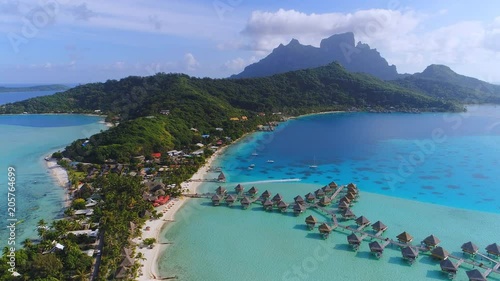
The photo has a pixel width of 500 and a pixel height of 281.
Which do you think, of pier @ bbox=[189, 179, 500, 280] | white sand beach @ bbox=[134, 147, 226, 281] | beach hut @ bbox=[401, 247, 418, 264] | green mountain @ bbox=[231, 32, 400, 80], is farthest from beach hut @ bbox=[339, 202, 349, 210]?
green mountain @ bbox=[231, 32, 400, 80]

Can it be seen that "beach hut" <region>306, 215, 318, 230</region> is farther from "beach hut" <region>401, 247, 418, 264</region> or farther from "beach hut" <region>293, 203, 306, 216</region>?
"beach hut" <region>401, 247, 418, 264</region>

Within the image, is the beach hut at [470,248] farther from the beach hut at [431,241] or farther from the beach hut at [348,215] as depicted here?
the beach hut at [348,215]

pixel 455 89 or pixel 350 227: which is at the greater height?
pixel 455 89

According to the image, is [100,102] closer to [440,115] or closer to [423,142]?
[423,142]

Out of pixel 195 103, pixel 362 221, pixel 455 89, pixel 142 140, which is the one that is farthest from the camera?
pixel 455 89

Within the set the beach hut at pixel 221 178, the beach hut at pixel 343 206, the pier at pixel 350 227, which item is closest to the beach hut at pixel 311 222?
the pier at pixel 350 227

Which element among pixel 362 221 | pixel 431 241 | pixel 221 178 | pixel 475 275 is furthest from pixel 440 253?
pixel 221 178

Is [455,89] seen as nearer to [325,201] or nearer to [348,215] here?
[325,201]
